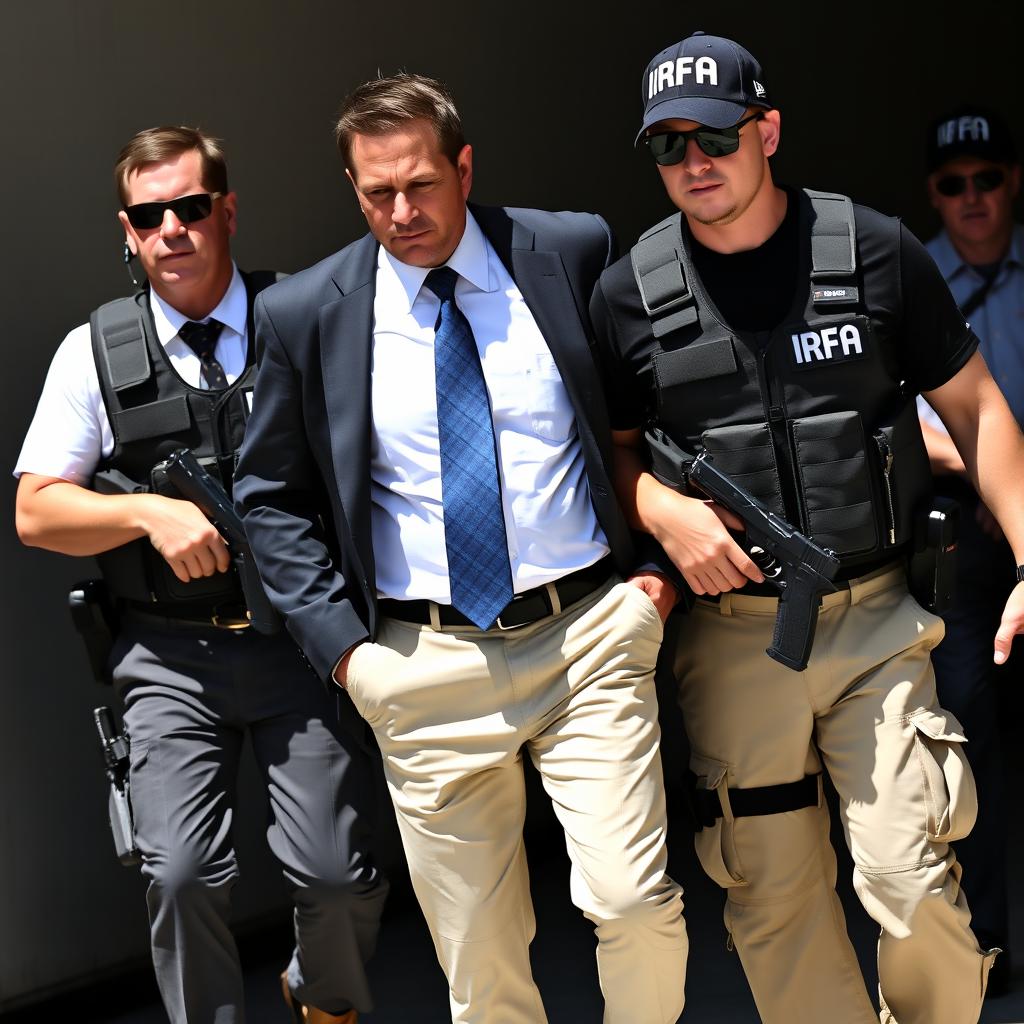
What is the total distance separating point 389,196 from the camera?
320cm

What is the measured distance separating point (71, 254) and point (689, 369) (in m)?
1.89

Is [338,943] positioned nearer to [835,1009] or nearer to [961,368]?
[835,1009]

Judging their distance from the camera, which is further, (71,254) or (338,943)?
(71,254)

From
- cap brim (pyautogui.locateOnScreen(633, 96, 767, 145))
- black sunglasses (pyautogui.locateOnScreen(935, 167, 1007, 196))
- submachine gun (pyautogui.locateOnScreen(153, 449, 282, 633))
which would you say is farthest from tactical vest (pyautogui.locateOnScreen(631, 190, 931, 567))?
black sunglasses (pyautogui.locateOnScreen(935, 167, 1007, 196))

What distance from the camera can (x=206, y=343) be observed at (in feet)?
12.1

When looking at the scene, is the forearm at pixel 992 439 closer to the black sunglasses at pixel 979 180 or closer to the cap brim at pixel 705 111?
the cap brim at pixel 705 111

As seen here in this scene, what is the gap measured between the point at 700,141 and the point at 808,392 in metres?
0.56

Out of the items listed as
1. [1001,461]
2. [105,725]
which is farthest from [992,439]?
[105,725]

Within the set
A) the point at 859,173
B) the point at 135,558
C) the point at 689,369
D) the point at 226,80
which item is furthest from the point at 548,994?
the point at 859,173

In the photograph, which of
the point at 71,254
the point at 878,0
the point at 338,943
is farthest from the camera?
the point at 878,0

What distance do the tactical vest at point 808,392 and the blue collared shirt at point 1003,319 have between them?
1.12 meters

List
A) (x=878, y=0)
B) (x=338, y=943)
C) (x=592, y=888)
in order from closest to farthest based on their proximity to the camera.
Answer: (x=592, y=888), (x=338, y=943), (x=878, y=0)

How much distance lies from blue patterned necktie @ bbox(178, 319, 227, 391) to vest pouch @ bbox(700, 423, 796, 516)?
3.93 feet

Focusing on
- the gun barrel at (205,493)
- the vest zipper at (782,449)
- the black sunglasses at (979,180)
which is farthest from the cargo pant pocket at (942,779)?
the black sunglasses at (979,180)
